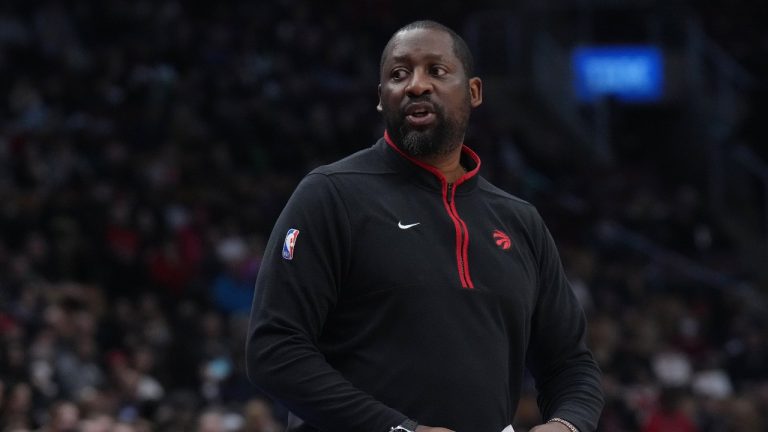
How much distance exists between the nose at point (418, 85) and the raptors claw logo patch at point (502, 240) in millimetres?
381

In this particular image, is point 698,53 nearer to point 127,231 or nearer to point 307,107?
point 307,107

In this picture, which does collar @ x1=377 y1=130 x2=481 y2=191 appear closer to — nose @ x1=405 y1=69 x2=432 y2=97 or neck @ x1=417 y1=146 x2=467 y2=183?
neck @ x1=417 y1=146 x2=467 y2=183

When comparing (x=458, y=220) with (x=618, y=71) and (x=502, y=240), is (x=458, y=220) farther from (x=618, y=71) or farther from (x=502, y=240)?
(x=618, y=71)

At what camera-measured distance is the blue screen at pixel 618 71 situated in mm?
18469

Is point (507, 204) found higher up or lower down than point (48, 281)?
higher up

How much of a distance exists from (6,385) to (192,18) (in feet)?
30.5

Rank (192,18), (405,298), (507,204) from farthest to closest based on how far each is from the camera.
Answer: (192,18), (507,204), (405,298)

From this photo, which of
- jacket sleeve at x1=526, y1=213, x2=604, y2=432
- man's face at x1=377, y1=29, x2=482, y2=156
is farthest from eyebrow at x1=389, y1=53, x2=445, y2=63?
jacket sleeve at x1=526, y1=213, x2=604, y2=432

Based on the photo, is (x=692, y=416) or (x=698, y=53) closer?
(x=692, y=416)

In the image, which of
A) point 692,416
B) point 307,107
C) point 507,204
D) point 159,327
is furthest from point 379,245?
point 307,107

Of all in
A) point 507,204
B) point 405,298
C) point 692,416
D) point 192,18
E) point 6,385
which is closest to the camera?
point 405,298

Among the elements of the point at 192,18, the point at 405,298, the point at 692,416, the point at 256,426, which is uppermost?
the point at 405,298

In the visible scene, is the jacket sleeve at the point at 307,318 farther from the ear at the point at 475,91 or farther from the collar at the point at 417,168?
the ear at the point at 475,91

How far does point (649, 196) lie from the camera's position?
53.0ft
